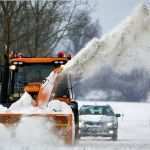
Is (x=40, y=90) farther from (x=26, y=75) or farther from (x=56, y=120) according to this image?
(x=26, y=75)

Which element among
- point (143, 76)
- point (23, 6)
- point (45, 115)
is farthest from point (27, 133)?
point (23, 6)

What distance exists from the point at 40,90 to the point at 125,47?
10.9ft

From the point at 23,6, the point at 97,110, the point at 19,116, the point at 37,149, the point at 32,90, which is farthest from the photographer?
the point at 23,6

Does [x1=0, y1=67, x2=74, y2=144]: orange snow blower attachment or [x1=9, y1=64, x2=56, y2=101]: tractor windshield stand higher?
[x1=9, y1=64, x2=56, y2=101]: tractor windshield

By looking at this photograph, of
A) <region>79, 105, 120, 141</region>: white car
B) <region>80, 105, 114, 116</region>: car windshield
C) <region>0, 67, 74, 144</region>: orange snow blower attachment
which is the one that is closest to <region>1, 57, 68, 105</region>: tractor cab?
<region>0, 67, 74, 144</region>: orange snow blower attachment

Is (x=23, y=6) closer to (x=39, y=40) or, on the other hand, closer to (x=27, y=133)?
(x=39, y=40)

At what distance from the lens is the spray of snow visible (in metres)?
14.4

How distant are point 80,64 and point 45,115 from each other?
136 cm

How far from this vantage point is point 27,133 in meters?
15.5

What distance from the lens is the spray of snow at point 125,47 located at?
14404 millimetres

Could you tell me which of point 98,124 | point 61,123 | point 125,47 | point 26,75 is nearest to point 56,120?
point 61,123

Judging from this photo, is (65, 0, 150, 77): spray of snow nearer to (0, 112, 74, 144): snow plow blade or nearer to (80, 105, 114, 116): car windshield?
(0, 112, 74, 144): snow plow blade

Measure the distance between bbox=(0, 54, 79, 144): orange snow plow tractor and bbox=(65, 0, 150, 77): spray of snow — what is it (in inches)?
56.4

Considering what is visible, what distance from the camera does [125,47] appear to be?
47.8 ft
